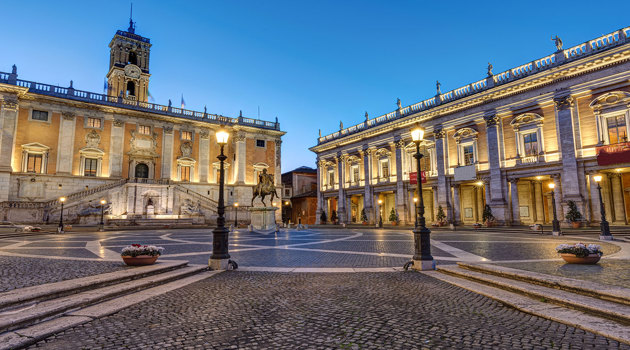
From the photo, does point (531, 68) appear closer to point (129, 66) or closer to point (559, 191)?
point (559, 191)

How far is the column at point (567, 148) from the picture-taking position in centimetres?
2377

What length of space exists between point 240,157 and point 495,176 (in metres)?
33.0

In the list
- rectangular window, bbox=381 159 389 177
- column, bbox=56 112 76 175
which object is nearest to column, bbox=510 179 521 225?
rectangular window, bbox=381 159 389 177

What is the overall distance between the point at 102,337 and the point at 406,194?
116ft

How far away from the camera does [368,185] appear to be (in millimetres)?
41125

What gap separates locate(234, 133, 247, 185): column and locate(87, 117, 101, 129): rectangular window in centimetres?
1687

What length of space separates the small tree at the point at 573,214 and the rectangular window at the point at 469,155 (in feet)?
30.1

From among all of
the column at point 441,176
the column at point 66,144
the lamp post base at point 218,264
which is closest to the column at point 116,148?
the column at point 66,144

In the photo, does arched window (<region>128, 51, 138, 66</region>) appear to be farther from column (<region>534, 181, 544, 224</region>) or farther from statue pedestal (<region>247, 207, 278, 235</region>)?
column (<region>534, 181, 544, 224</region>)

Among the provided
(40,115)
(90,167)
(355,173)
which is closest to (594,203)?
(355,173)

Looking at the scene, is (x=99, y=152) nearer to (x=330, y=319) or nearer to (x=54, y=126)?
(x=54, y=126)

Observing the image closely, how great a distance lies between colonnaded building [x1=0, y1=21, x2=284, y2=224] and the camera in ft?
106

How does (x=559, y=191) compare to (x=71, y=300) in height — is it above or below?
above

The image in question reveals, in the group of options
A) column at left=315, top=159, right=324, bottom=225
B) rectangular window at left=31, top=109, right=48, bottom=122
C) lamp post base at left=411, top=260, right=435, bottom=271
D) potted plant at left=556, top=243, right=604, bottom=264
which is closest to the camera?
potted plant at left=556, top=243, right=604, bottom=264
